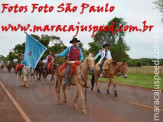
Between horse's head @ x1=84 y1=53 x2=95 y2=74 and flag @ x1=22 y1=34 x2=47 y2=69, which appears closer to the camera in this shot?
Result: horse's head @ x1=84 y1=53 x2=95 y2=74

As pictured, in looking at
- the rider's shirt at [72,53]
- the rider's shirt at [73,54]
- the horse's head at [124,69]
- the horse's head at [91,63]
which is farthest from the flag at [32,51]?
the horse's head at [124,69]

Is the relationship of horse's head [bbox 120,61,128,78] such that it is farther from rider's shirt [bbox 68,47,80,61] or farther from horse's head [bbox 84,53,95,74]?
horse's head [bbox 84,53,95,74]

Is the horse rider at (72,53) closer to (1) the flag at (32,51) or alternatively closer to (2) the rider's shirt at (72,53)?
(2) the rider's shirt at (72,53)

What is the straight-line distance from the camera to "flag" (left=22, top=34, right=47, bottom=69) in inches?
458

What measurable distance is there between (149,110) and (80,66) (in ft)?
10.3

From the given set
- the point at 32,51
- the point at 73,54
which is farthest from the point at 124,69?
the point at 32,51

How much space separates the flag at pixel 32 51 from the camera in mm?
11623

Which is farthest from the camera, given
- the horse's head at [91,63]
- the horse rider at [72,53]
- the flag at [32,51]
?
the flag at [32,51]

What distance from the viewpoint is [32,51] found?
1212cm

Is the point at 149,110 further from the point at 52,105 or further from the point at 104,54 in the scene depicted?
the point at 104,54

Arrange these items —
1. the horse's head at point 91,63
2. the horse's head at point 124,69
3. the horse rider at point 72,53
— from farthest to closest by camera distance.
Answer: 1. the horse's head at point 124,69
2. the horse rider at point 72,53
3. the horse's head at point 91,63

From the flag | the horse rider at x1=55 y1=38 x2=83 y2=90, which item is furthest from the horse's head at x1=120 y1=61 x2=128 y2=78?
the flag

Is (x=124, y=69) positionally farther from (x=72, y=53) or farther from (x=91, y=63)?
(x=91, y=63)

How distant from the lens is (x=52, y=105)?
33.9ft
